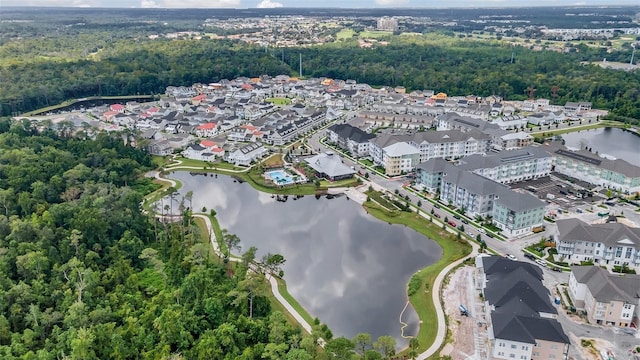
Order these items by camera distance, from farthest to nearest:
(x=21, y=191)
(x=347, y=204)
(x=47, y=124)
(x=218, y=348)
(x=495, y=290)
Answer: (x=47, y=124) → (x=347, y=204) → (x=21, y=191) → (x=495, y=290) → (x=218, y=348)

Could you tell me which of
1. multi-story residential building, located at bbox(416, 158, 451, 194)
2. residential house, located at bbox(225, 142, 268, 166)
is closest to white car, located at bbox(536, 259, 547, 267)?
multi-story residential building, located at bbox(416, 158, 451, 194)

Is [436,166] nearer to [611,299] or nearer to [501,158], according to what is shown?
[501,158]

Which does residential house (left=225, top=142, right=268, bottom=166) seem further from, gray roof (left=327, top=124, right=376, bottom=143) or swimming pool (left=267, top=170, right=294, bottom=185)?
gray roof (left=327, top=124, right=376, bottom=143)

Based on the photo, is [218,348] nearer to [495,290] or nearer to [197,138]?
[495,290]

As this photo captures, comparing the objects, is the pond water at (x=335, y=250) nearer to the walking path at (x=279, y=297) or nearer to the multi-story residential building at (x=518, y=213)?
the walking path at (x=279, y=297)

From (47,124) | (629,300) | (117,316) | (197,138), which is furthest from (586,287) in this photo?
(47,124)

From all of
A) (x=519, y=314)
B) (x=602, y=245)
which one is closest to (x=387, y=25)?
(x=602, y=245)
